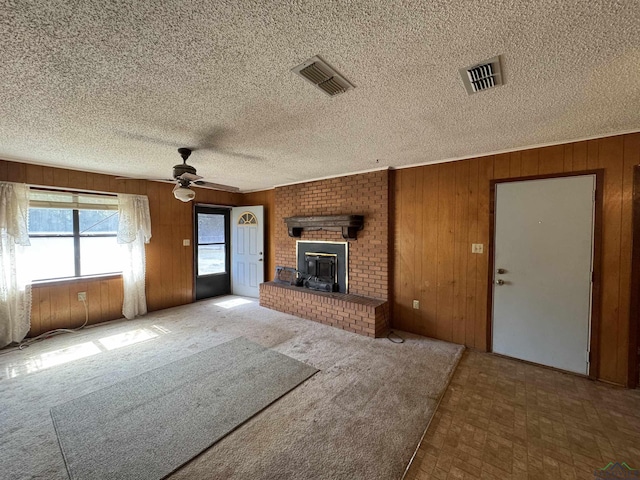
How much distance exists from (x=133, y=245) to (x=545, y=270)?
577cm

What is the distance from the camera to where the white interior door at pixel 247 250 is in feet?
18.1

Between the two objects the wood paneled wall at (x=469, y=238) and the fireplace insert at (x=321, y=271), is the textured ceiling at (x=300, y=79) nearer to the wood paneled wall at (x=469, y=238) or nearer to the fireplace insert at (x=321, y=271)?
the wood paneled wall at (x=469, y=238)

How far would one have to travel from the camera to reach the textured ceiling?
1091mm

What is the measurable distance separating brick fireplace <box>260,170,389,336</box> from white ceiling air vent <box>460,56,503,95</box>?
208cm

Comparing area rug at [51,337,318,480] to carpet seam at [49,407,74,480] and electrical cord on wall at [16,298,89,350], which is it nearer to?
carpet seam at [49,407,74,480]

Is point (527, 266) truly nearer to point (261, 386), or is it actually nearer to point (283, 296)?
point (261, 386)

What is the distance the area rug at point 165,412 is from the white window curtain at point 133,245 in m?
2.16

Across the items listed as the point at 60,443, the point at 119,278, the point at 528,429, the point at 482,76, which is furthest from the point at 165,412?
the point at 482,76

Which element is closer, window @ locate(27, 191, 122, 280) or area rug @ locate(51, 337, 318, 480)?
area rug @ locate(51, 337, 318, 480)

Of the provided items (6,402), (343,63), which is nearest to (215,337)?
(6,402)

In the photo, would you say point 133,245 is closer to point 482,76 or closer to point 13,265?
point 13,265

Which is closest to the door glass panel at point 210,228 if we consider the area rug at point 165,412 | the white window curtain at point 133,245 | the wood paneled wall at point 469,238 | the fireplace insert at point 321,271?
the white window curtain at point 133,245

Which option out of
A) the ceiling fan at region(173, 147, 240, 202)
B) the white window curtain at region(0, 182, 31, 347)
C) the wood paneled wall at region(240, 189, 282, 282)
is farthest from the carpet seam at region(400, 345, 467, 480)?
the white window curtain at region(0, 182, 31, 347)

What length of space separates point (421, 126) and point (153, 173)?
13.1 feet
